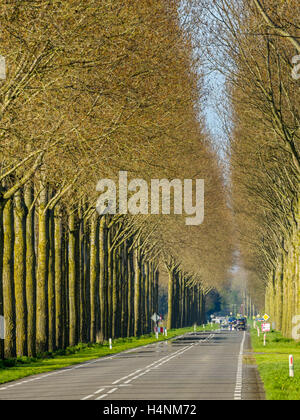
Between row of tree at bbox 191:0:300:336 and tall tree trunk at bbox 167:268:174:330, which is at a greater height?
row of tree at bbox 191:0:300:336

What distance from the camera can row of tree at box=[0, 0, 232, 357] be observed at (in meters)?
27.9

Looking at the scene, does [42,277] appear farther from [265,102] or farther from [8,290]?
[265,102]

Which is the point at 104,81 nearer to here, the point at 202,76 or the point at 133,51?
the point at 133,51

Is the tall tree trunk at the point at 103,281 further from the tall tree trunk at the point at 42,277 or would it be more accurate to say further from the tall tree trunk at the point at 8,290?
the tall tree trunk at the point at 8,290

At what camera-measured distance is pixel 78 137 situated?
1219 inches

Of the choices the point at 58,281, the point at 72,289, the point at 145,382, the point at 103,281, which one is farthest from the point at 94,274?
the point at 145,382

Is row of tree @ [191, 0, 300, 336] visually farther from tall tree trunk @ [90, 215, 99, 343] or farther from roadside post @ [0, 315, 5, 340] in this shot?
roadside post @ [0, 315, 5, 340]

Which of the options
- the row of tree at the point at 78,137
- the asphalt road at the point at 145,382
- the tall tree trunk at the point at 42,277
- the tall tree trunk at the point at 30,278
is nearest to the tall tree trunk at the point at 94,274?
the row of tree at the point at 78,137

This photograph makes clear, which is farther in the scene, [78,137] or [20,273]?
[20,273]

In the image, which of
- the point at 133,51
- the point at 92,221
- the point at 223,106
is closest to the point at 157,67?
the point at 133,51

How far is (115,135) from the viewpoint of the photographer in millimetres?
38125

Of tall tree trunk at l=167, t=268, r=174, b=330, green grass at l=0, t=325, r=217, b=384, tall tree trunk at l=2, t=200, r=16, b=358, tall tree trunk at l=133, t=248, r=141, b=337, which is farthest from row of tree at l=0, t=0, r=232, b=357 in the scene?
tall tree trunk at l=167, t=268, r=174, b=330

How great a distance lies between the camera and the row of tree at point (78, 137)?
27922 millimetres

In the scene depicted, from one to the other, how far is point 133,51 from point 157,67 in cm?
258
